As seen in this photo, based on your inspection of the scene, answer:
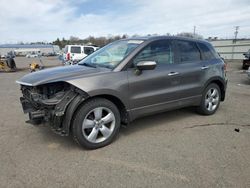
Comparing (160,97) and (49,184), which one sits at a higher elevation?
(160,97)

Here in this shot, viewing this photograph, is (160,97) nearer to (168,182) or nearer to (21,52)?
(168,182)

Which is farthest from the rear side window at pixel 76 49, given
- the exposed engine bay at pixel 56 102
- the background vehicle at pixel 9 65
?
the exposed engine bay at pixel 56 102

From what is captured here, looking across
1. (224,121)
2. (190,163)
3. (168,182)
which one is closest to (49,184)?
(168,182)

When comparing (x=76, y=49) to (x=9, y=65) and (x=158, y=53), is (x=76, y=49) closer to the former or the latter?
(x=9, y=65)

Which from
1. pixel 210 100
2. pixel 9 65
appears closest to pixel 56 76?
pixel 210 100

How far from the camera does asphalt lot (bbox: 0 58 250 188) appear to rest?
287cm

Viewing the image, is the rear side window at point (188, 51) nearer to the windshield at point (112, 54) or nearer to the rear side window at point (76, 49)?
the windshield at point (112, 54)

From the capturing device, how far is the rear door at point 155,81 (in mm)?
3988

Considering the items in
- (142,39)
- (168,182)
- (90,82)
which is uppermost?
(142,39)

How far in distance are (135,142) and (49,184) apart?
161cm

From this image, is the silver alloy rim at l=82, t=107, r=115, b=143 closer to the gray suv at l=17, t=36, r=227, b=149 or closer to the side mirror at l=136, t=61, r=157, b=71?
the gray suv at l=17, t=36, r=227, b=149

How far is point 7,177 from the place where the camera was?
2947mm

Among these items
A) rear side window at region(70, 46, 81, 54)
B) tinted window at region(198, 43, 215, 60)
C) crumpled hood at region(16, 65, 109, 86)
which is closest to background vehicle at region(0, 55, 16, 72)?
rear side window at region(70, 46, 81, 54)

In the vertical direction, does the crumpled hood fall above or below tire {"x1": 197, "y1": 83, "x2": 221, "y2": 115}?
above
